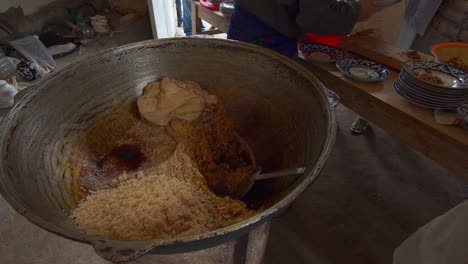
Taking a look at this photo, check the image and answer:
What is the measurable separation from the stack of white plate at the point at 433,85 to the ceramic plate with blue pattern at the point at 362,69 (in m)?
0.10

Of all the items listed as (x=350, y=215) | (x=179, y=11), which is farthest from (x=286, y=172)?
(x=179, y=11)

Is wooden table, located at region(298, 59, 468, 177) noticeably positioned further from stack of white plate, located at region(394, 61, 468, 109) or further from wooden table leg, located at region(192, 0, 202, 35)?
wooden table leg, located at region(192, 0, 202, 35)

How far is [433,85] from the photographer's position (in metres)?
0.96

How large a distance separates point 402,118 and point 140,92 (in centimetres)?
96

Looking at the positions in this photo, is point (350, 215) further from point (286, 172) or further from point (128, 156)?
point (128, 156)

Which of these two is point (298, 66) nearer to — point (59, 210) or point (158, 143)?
point (158, 143)

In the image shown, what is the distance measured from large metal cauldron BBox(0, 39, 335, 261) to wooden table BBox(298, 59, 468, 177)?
38 centimetres

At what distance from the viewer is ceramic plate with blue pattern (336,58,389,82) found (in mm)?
1159

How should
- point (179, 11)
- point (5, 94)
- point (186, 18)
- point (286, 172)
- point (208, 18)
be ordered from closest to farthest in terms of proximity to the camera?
point (286, 172) < point (5, 94) < point (208, 18) < point (186, 18) < point (179, 11)

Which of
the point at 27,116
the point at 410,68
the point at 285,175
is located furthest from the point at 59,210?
the point at 410,68

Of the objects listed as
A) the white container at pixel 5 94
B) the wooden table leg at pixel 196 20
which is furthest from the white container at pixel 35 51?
the wooden table leg at pixel 196 20

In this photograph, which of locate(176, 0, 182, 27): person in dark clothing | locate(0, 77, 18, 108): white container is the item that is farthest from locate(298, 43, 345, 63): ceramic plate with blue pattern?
locate(176, 0, 182, 27): person in dark clothing

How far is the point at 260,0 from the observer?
1233mm

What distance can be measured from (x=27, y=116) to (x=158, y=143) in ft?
1.34
